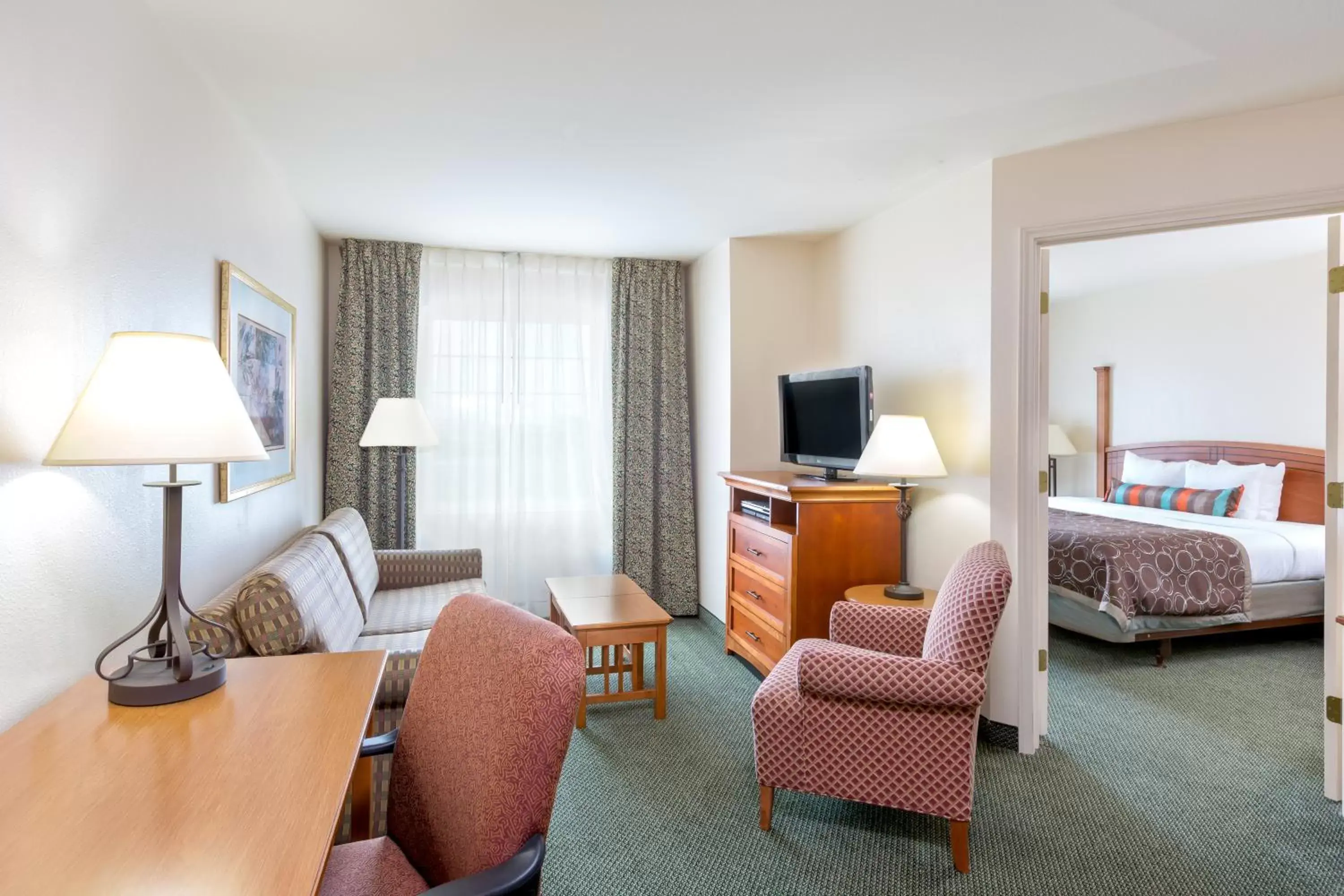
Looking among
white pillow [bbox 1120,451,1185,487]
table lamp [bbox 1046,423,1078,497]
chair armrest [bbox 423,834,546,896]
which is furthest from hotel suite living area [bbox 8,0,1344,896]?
table lamp [bbox 1046,423,1078,497]

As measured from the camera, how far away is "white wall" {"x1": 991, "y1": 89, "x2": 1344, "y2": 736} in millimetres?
2436

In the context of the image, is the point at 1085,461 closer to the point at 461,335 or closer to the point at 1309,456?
the point at 1309,456

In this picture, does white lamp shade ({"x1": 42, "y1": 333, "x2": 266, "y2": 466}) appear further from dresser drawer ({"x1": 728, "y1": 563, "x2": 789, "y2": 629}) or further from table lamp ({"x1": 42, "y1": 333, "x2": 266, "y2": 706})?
dresser drawer ({"x1": 728, "y1": 563, "x2": 789, "y2": 629})

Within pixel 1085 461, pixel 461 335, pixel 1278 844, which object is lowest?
pixel 1278 844

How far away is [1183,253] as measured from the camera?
4820mm

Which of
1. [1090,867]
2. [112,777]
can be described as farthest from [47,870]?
[1090,867]

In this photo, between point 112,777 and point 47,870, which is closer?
point 47,870

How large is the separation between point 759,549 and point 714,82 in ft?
7.13

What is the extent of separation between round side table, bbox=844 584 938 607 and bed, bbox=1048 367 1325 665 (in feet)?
4.49

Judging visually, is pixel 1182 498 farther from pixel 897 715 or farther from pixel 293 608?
pixel 293 608

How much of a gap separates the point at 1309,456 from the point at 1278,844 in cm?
A: 372

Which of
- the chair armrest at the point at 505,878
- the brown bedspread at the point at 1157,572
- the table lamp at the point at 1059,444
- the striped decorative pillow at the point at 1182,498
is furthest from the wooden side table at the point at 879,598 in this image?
the table lamp at the point at 1059,444

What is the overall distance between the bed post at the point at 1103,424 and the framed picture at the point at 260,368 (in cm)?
618

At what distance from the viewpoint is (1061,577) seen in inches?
167
